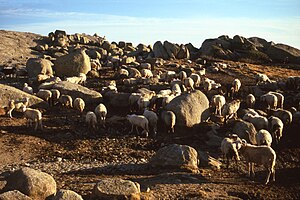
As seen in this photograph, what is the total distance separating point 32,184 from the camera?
1096 cm

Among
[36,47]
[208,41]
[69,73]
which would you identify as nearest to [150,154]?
[69,73]

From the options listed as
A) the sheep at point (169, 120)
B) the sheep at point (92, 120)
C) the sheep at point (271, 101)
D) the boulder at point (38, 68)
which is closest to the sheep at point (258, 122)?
the sheep at point (169, 120)

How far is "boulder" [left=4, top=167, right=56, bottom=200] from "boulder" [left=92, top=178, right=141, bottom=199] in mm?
1517

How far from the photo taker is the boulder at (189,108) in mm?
20641

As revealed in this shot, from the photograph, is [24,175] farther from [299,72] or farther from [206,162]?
[299,72]

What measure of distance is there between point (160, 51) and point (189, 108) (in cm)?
3589

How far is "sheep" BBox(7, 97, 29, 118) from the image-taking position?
A: 21.2m

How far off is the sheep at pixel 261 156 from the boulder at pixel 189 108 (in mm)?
5977

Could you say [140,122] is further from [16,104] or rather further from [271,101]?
[271,101]

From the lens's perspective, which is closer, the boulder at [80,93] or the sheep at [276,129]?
the sheep at [276,129]

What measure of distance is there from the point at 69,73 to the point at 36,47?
1261 inches

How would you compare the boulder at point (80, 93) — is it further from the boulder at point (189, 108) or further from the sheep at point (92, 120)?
the boulder at point (189, 108)

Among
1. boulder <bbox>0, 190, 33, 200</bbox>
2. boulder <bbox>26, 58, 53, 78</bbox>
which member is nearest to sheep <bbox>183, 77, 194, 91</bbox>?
boulder <bbox>26, 58, 53, 78</bbox>

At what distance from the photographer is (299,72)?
1934 inches
